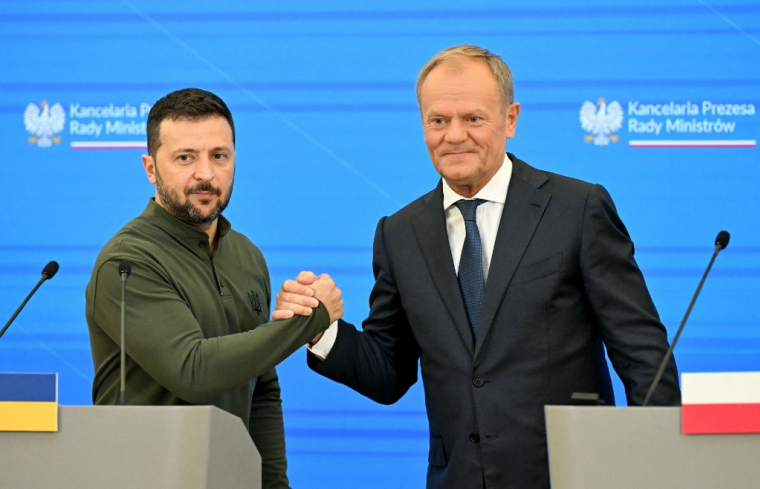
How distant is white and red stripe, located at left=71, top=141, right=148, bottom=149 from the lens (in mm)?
3744

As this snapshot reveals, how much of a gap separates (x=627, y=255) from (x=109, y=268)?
123cm

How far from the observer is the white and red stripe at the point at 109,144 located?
3.74 m

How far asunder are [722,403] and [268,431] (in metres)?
1.29

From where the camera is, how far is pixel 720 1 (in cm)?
357

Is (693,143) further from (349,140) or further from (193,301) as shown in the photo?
(193,301)

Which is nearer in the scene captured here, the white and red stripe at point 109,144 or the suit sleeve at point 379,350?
the suit sleeve at point 379,350

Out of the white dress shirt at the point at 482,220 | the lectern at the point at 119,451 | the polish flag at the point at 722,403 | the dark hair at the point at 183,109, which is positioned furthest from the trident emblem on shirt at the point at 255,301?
the polish flag at the point at 722,403

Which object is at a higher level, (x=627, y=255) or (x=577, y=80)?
(x=577, y=80)

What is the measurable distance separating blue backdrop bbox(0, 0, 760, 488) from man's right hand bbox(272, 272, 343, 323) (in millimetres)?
1176

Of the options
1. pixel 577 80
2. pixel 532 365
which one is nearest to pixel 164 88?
pixel 577 80

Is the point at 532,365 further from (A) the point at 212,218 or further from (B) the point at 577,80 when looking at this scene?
(B) the point at 577,80

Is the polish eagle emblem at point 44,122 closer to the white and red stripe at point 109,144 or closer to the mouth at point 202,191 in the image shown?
the white and red stripe at point 109,144

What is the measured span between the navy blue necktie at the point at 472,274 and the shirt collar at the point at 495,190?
0.06 m

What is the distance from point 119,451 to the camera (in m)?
1.84
